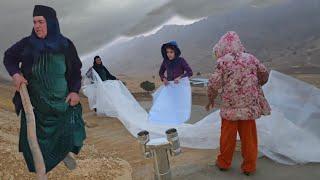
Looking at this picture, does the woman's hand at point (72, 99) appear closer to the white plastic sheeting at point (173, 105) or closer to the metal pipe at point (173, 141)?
the metal pipe at point (173, 141)

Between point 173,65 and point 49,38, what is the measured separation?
3.70 meters

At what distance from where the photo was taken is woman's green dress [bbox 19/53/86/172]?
4.41m

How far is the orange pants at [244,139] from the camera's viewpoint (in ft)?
18.1

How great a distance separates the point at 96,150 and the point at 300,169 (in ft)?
10.1

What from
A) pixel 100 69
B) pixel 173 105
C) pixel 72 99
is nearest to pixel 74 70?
pixel 72 99

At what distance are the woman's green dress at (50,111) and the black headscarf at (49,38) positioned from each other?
6 centimetres

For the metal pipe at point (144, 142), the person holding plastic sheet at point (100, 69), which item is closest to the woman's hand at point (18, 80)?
the metal pipe at point (144, 142)

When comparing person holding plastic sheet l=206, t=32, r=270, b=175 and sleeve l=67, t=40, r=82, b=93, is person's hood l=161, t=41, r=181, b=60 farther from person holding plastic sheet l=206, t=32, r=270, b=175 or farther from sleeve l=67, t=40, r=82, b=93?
sleeve l=67, t=40, r=82, b=93

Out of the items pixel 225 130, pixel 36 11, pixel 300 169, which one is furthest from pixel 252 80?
pixel 36 11

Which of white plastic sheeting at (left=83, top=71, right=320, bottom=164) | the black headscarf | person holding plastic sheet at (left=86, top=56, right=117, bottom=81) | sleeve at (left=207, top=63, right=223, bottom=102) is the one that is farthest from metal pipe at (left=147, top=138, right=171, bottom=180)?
person holding plastic sheet at (left=86, top=56, right=117, bottom=81)

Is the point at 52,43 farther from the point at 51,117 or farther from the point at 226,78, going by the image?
the point at 226,78

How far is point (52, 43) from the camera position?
444cm

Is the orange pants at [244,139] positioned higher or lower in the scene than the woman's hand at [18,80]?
lower

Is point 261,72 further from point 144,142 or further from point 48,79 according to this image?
point 48,79
